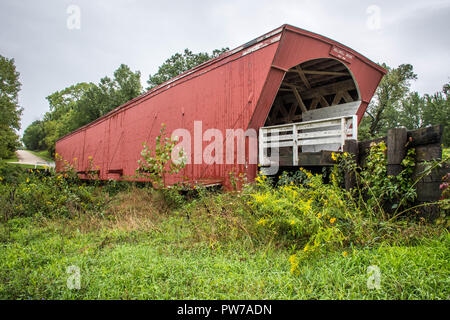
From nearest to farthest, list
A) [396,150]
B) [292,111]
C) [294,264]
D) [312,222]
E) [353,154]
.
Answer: [294,264] → [312,222] → [396,150] → [353,154] → [292,111]

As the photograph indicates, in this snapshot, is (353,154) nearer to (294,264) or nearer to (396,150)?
(396,150)

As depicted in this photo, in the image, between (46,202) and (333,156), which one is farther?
(46,202)

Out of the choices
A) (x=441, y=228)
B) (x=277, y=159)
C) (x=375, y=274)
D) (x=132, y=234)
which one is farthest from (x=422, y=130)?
(x=132, y=234)

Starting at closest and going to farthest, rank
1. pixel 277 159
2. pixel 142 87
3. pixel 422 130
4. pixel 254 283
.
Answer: pixel 254 283 < pixel 422 130 < pixel 277 159 < pixel 142 87

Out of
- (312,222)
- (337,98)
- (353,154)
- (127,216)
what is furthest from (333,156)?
(337,98)

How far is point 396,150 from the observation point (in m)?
3.55

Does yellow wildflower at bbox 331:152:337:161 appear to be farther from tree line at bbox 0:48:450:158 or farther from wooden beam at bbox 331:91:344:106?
tree line at bbox 0:48:450:158

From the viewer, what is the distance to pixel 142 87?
28578mm

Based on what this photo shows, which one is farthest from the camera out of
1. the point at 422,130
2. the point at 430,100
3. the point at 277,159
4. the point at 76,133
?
the point at 430,100

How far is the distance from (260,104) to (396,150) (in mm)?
2738

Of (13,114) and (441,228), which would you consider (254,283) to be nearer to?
(441,228)

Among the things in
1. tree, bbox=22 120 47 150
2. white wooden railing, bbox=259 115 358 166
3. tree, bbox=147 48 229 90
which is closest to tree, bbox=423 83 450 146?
tree, bbox=147 48 229 90
